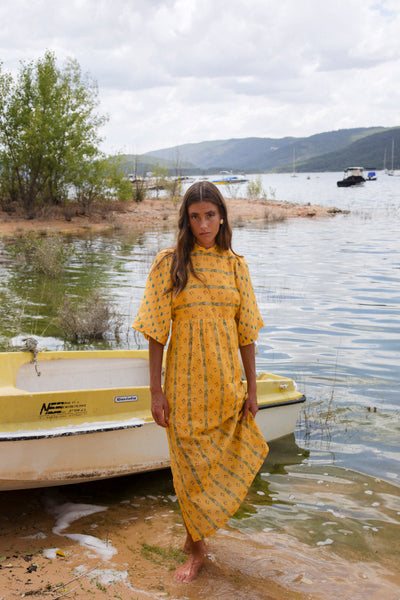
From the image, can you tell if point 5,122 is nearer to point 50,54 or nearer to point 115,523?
point 50,54

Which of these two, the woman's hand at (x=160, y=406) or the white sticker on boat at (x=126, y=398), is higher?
the woman's hand at (x=160, y=406)

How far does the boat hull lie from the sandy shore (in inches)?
676

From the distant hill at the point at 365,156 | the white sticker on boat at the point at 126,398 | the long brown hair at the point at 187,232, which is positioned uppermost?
the distant hill at the point at 365,156

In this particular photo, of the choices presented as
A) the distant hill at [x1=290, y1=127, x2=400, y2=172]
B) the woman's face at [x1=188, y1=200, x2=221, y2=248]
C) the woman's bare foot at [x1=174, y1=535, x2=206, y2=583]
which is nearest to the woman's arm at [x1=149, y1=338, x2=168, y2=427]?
the woman's face at [x1=188, y1=200, x2=221, y2=248]

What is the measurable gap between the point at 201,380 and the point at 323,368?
16.0 feet

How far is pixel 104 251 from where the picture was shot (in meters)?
18.0

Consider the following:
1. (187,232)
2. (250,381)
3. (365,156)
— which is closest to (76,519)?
(250,381)

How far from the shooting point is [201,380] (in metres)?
2.86

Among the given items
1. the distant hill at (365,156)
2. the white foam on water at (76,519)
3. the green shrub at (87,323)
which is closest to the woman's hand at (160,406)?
the white foam on water at (76,519)

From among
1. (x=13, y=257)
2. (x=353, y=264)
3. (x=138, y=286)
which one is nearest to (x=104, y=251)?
(x=13, y=257)

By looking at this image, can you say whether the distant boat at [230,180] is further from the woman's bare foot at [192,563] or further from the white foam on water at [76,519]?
the woman's bare foot at [192,563]

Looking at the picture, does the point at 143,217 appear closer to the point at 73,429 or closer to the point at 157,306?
the point at 73,429

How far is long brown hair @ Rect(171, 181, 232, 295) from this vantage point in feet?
9.46

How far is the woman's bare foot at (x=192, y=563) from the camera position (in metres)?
3.06
